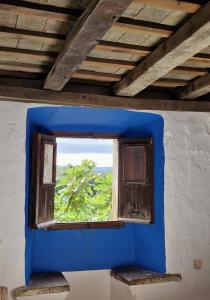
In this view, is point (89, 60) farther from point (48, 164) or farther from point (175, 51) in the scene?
point (48, 164)

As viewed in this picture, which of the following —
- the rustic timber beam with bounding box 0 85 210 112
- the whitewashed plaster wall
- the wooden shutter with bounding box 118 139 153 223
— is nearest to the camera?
the rustic timber beam with bounding box 0 85 210 112

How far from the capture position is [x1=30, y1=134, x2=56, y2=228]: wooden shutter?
2811 mm

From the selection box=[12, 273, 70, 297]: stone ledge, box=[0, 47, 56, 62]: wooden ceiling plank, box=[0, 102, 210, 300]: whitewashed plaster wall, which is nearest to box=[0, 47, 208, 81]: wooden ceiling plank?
box=[0, 47, 56, 62]: wooden ceiling plank

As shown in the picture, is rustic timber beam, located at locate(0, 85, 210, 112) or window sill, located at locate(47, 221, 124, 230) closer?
rustic timber beam, located at locate(0, 85, 210, 112)

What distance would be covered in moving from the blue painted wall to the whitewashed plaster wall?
0.09m

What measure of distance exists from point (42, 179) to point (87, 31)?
1.60 m

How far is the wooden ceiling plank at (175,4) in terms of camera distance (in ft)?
4.75

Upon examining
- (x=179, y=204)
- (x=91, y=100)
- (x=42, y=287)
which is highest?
(x=91, y=100)

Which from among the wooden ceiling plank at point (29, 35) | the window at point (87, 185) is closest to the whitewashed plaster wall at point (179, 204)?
the window at point (87, 185)

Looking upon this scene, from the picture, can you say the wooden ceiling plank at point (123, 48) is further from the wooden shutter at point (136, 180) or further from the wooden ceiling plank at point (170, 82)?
the wooden shutter at point (136, 180)

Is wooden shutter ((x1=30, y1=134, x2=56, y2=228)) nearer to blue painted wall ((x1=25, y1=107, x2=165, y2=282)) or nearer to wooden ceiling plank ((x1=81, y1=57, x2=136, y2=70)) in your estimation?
blue painted wall ((x1=25, y1=107, x2=165, y2=282))


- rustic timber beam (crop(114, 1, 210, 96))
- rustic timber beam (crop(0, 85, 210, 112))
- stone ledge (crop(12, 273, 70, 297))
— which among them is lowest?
stone ledge (crop(12, 273, 70, 297))

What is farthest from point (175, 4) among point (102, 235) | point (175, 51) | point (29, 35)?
point (102, 235)

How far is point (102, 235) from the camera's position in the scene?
10.8ft
